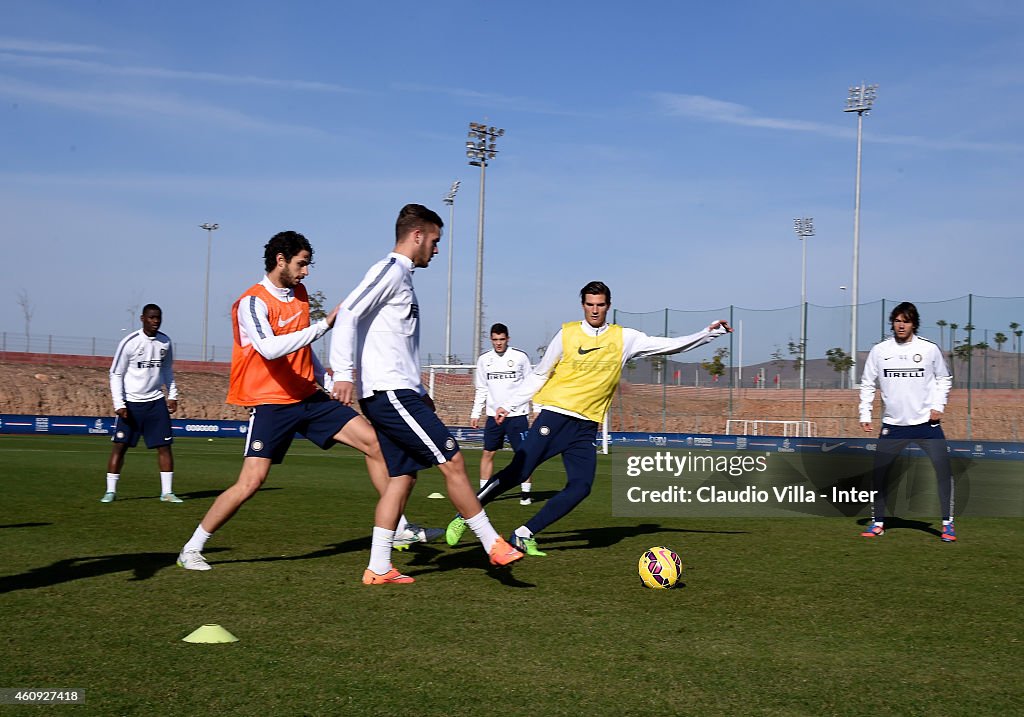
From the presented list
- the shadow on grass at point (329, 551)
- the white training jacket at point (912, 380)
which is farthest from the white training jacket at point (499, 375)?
the white training jacket at point (912, 380)

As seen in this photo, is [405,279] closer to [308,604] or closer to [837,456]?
[308,604]

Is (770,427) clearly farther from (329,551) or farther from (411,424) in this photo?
(411,424)

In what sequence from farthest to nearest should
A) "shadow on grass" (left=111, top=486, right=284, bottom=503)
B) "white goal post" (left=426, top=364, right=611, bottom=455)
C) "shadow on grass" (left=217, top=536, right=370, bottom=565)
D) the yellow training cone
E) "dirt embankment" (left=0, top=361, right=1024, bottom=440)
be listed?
1. "white goal post" (left=426, top=364, right=611, bottom=455)
2. "dirt embankment" (left=0, top=361, right=1024, bottom=440)
3. "shadow on grass" (left=111, top=486, right=284, bottom=503)
4. "shadow on grass" (left=217, top=536, right=370, bottom=565)
5. the yellow training cone

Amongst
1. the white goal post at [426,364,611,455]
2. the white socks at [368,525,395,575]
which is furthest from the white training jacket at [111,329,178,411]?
the white goal post at [426,364,611,455]

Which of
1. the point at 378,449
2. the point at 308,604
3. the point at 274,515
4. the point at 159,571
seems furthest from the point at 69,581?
the point at 274,515

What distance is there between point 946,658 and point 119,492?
32.5ft

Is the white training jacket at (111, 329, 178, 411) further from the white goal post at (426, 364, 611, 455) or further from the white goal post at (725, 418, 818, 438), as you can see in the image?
the white goal post at (725, 418, 818, 438)

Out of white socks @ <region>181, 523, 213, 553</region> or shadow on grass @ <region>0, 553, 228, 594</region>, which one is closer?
shadow on grass @ <region>0, 553, 228, 594</region>

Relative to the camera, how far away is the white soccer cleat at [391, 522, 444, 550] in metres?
7.48

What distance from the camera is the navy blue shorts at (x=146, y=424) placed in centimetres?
1060

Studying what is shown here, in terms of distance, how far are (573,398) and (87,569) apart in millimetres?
3441

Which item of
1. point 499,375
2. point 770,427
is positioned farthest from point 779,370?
point 499,375

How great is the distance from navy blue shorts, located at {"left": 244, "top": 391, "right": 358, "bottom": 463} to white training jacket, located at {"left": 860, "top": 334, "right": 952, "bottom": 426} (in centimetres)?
487

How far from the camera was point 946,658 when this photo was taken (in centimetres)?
429
